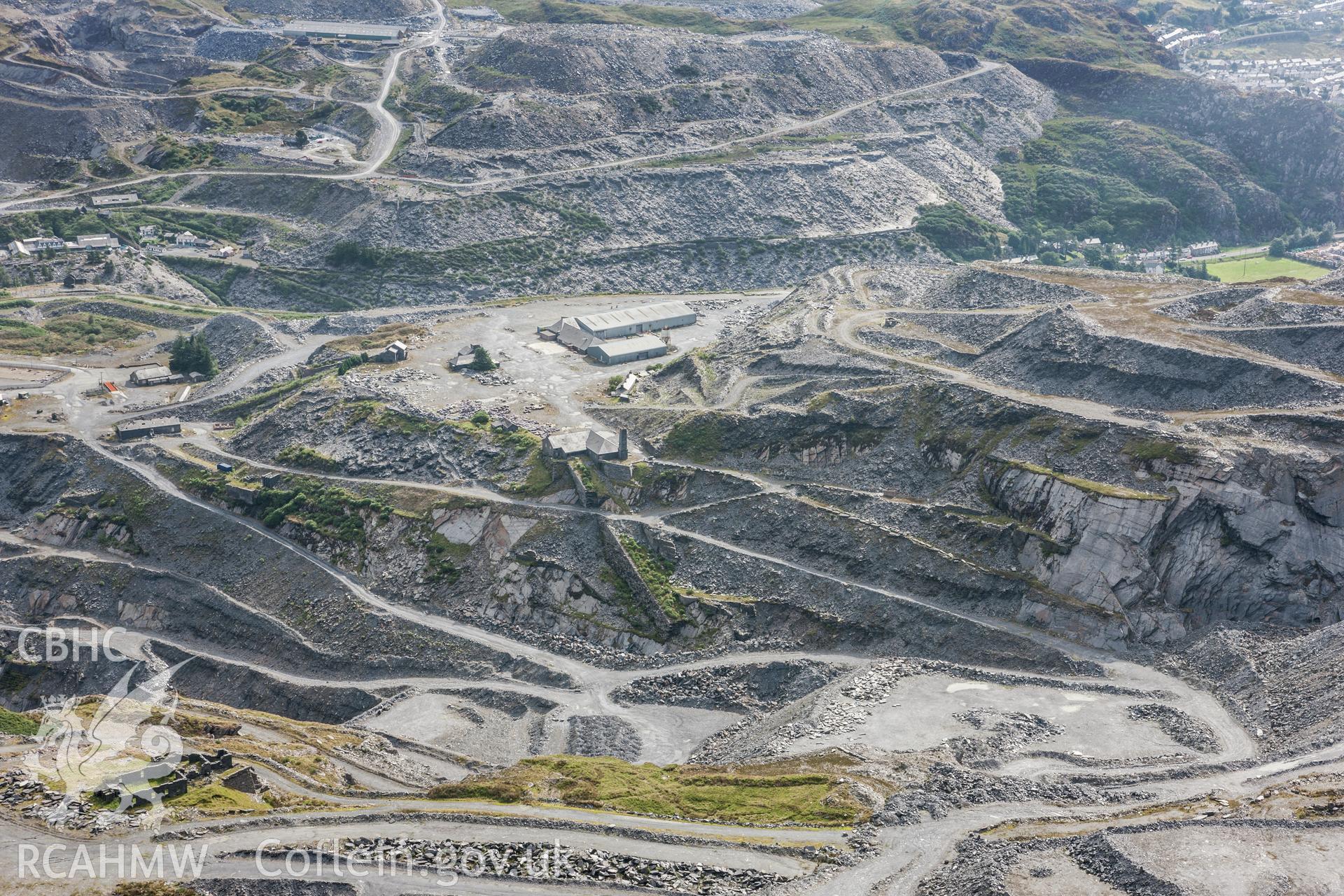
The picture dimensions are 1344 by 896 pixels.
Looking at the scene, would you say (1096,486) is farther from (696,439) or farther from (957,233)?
(957,233)

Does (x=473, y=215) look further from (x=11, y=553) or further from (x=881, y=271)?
(x=11, y=553)

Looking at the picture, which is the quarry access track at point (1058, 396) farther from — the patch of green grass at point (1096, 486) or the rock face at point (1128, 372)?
the patch of green grass at point (1096, 486)

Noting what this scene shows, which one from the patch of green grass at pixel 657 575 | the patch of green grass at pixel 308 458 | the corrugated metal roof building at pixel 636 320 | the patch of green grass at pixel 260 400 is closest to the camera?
the patch of green grass at pixel 657 575

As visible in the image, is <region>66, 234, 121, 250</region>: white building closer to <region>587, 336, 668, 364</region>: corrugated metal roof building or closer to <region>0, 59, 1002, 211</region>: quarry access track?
<region>0, 59, 1002, 211</region>: quarry access track

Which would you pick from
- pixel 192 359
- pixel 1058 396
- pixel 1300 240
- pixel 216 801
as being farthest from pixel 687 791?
pixel 1300 240

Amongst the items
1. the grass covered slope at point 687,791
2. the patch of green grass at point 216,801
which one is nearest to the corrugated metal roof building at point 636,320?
the grass covered slope at point 687,791

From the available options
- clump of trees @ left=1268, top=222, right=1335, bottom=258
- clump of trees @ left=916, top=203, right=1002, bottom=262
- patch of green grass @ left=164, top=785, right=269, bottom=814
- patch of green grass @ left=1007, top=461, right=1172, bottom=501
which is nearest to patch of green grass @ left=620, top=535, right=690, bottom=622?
patch of green grass @ left=1007, top=461, right=1172, bottom=501

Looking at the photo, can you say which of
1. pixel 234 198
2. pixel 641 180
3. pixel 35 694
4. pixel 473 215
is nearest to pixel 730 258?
pixel 641 180
